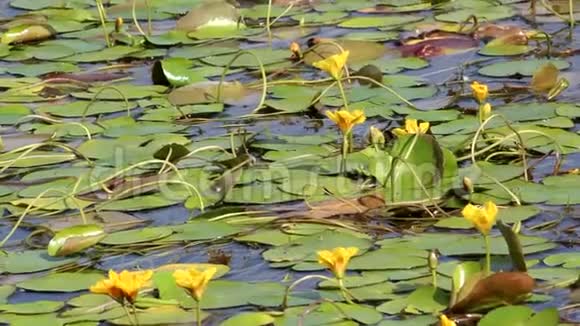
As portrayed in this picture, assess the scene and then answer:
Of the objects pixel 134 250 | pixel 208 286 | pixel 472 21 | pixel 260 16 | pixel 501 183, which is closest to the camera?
pixel 208 286

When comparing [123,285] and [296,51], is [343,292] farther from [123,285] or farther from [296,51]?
[296,51]

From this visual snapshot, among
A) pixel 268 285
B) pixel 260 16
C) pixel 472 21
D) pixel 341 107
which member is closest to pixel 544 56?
pixel 472 21

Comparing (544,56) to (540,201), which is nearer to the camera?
(540,201)

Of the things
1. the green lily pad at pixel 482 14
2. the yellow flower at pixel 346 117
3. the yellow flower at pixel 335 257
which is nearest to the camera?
the yellow flower at pixel 335 257

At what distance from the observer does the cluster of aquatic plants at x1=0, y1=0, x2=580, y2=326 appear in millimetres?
2551

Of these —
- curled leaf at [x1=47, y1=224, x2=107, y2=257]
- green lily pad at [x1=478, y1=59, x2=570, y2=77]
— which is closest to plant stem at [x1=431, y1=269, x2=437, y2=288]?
curled leaf at [x1=47, y1=224, x2=107, y2=257]

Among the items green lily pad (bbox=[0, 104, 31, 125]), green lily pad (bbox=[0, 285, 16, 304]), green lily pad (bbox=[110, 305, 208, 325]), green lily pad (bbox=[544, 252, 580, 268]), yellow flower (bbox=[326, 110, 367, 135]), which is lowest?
green lily pad (bbox=[110, 305, 208, 325])

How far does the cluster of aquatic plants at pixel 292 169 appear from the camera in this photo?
255cm

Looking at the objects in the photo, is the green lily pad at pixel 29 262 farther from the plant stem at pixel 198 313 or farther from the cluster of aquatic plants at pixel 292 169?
the plant stem at pixel 198 313

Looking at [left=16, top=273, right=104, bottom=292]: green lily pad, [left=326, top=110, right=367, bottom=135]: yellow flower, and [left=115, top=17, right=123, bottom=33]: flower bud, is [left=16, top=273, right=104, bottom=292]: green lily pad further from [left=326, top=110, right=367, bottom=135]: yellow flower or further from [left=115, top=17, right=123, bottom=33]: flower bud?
[left=115, top=17, right=123, bottom=33]: flower bud

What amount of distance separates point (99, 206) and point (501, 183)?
0.91m

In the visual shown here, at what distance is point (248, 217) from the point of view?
3.04 metres

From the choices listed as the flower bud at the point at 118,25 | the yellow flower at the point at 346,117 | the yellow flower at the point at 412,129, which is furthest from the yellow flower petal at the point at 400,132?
the flower bud at the point at 118,25

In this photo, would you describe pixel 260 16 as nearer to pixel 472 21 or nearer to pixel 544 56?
pixel 472 21
